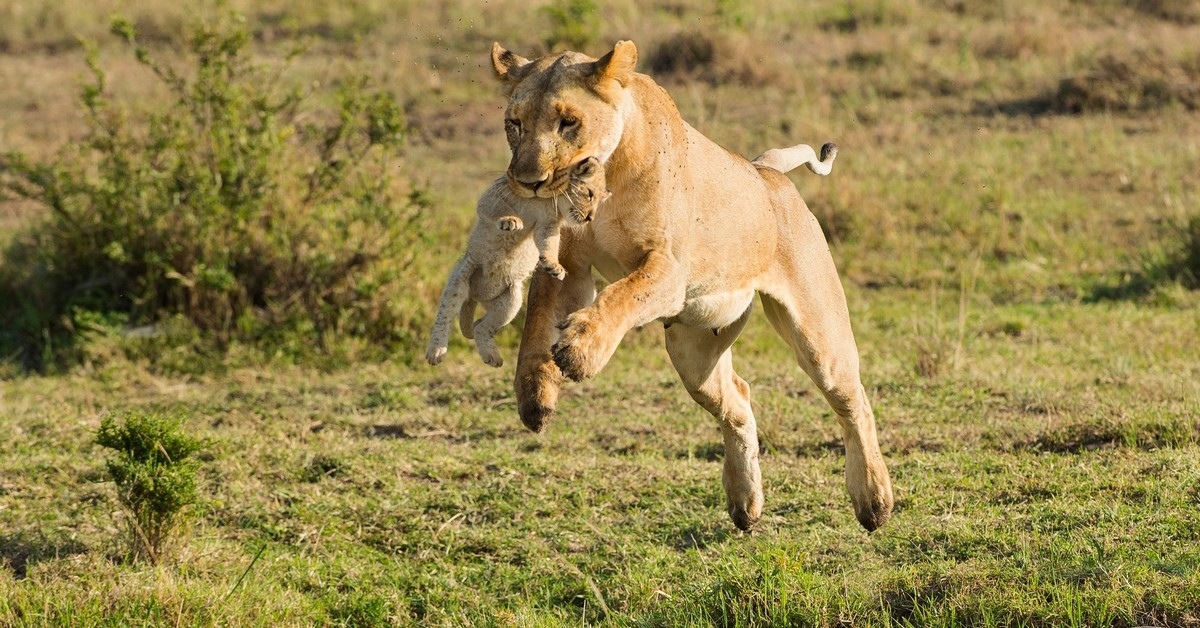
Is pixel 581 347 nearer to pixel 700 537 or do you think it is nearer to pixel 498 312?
pixel 498 312

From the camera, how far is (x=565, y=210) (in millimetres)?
4527

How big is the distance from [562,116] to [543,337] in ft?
2.64

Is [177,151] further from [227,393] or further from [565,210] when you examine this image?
[565,210]

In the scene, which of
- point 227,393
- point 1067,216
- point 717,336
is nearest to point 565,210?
point 717,336

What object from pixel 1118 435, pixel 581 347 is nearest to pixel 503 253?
pixel 581 347

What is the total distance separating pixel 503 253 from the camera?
4.89m

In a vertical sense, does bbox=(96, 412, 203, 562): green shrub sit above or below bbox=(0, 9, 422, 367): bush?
above

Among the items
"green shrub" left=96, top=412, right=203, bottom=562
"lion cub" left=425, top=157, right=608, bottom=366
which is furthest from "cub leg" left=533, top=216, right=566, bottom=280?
"green shrub" left=96, top=412, right=203, bottom=562

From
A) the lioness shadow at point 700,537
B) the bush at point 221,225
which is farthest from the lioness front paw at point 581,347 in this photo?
the bush at point 221,225

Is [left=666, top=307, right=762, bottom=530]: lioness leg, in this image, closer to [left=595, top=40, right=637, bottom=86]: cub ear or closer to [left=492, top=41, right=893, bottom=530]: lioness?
[left=492, top=41, right=893, bottom=530]: lioness

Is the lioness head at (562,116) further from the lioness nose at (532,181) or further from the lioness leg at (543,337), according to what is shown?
the lioness leg at (543,337)

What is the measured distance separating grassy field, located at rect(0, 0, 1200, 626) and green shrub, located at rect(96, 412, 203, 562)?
13 centimetres

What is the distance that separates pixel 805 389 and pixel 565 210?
14.0 feet

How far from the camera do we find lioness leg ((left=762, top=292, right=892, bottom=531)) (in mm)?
5781
